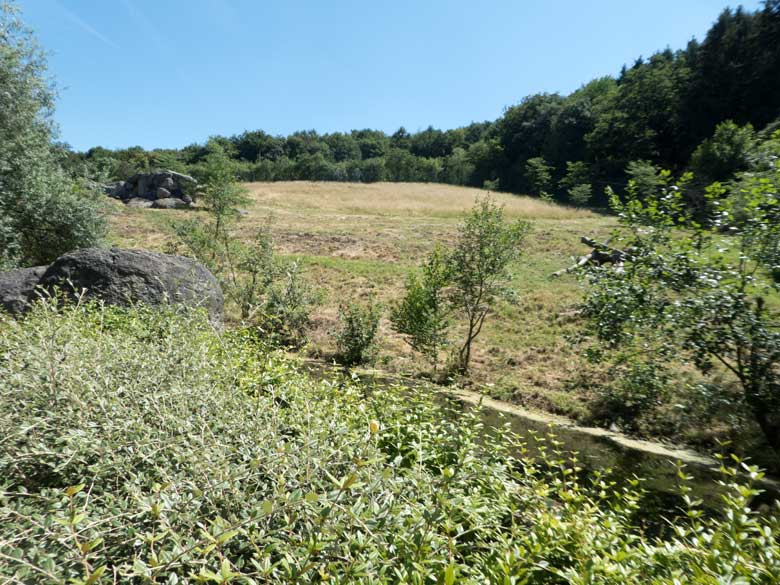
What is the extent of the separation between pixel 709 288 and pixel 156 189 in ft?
164

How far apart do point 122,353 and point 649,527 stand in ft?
21.8

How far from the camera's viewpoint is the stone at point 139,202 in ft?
137

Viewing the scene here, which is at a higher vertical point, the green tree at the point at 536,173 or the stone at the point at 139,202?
the green tree at the point at 536,173

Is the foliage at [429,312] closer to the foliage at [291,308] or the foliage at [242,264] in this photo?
the foliage at [291,308]

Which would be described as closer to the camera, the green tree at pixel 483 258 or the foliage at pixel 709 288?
the foliage at pixel 709 288

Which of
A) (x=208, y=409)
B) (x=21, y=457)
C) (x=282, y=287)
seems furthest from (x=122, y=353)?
(x=282, y=287)

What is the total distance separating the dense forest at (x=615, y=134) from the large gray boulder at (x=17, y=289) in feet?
20.1

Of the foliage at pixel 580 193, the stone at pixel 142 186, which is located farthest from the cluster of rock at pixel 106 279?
the stone at pixel 142 186

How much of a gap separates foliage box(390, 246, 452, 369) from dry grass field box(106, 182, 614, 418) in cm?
85

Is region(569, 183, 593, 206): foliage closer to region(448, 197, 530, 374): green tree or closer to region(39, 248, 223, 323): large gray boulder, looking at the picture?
region(448, 197, 530, 374): green tree

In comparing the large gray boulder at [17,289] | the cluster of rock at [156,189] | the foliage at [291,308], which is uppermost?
the cluster of rock at [156,189]

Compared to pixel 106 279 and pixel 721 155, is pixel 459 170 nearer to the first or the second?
pixel 721 155

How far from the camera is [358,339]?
12.8 m

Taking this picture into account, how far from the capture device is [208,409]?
2885mm
